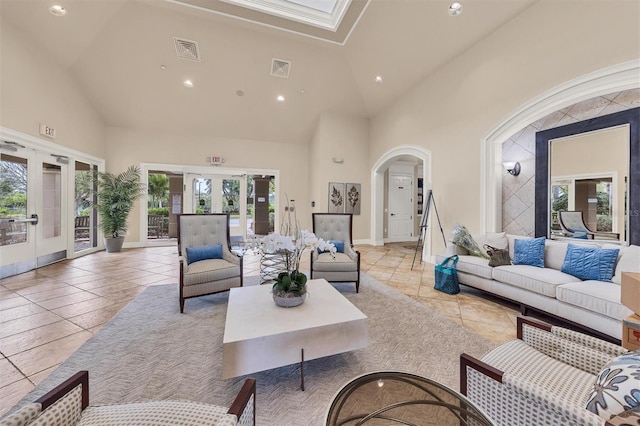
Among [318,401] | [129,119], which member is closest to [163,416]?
[318,401]

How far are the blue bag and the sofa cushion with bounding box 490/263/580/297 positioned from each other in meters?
0.50

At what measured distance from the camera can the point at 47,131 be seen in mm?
4402

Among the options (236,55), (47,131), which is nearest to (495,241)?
(236,55)

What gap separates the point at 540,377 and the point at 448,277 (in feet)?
7.93

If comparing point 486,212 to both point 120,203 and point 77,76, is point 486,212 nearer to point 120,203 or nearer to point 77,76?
point 120,203

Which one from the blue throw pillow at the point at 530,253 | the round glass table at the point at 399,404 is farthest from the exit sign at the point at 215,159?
the round glass table at the point at 399,404

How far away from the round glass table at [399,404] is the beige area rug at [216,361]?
1.77 feet

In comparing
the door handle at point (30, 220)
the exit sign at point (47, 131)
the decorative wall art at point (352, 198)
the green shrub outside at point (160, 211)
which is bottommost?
the door handle at point (30, 220)

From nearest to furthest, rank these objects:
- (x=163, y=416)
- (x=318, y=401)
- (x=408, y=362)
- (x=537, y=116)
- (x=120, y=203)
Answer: (x=163, y=416), (x=318, y=401), (x=408, y=362), (x=537, y=116), (x=120, y=203)

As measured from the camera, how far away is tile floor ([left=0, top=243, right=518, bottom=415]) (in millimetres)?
1917

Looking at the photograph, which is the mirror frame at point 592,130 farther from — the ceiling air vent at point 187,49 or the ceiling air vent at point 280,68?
the ceiling air vent at point 187,49

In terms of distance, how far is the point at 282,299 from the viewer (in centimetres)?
199

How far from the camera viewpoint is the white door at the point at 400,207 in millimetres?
7941

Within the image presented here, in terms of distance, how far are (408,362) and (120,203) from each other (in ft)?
22.1
